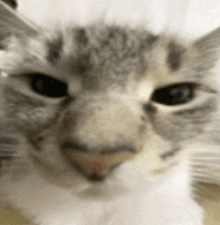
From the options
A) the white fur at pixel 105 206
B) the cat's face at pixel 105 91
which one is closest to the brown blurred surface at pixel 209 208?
the white fur at pixel 105 206

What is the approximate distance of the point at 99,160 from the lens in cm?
39

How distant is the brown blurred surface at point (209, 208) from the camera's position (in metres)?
0.56

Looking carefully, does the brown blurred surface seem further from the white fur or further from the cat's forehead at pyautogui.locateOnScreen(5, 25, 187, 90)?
the cat's forehead at pyautogui.locateOnScreen(5, 25, 187, 90)

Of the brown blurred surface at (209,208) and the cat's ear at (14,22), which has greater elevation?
the cat's ear at (14,22)

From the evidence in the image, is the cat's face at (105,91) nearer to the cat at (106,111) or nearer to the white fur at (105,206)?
the cat at (106,111)

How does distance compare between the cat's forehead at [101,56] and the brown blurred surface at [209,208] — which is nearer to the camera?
the cat's forehead at [101,56]

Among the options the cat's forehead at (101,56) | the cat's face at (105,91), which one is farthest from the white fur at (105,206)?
the cat's forehead at (101,56)

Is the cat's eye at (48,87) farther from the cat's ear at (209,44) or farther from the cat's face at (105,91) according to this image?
the cat's ear at (209,44)

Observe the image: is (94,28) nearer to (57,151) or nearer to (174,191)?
(57,151)

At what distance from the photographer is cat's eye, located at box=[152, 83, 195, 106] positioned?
48 cm

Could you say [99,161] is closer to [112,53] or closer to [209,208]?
[112,53]

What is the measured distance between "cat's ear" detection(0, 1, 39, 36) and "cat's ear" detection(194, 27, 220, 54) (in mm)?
298

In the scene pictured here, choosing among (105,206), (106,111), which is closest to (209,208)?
(105,206)

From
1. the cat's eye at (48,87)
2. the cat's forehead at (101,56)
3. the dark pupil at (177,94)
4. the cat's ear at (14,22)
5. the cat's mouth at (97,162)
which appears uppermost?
the cat's ear at (14,22)
